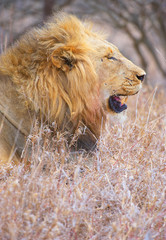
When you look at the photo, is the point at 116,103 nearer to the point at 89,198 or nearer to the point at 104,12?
the point at 89,198

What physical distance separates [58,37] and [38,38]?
16 cm

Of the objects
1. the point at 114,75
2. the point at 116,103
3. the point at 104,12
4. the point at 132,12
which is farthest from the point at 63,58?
the point at 104,12

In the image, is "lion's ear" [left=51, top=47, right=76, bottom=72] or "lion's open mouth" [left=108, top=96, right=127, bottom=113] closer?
"lion's ear" [left=51, top=47, right=76, bottom=72]

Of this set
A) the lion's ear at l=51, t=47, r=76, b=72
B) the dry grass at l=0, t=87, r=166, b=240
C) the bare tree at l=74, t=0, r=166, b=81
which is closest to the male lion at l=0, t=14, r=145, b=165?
the lion's ear at l=51, t=47, r=76, b=72

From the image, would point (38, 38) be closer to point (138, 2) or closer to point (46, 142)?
point (46, 142)

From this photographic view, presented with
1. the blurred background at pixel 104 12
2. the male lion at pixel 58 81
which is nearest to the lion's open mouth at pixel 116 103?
the male lion at pixel 58 81

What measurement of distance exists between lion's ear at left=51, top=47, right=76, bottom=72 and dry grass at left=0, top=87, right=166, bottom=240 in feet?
1.72

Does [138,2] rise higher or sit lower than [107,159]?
higher

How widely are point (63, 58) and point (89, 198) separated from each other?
110 centimetres

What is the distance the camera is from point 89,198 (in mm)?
2279

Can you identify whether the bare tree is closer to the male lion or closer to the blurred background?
the blurred background

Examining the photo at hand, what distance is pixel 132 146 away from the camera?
9.92 feet

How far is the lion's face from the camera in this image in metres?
2.91

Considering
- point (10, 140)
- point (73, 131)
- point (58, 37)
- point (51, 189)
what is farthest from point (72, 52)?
point (51, 189)
